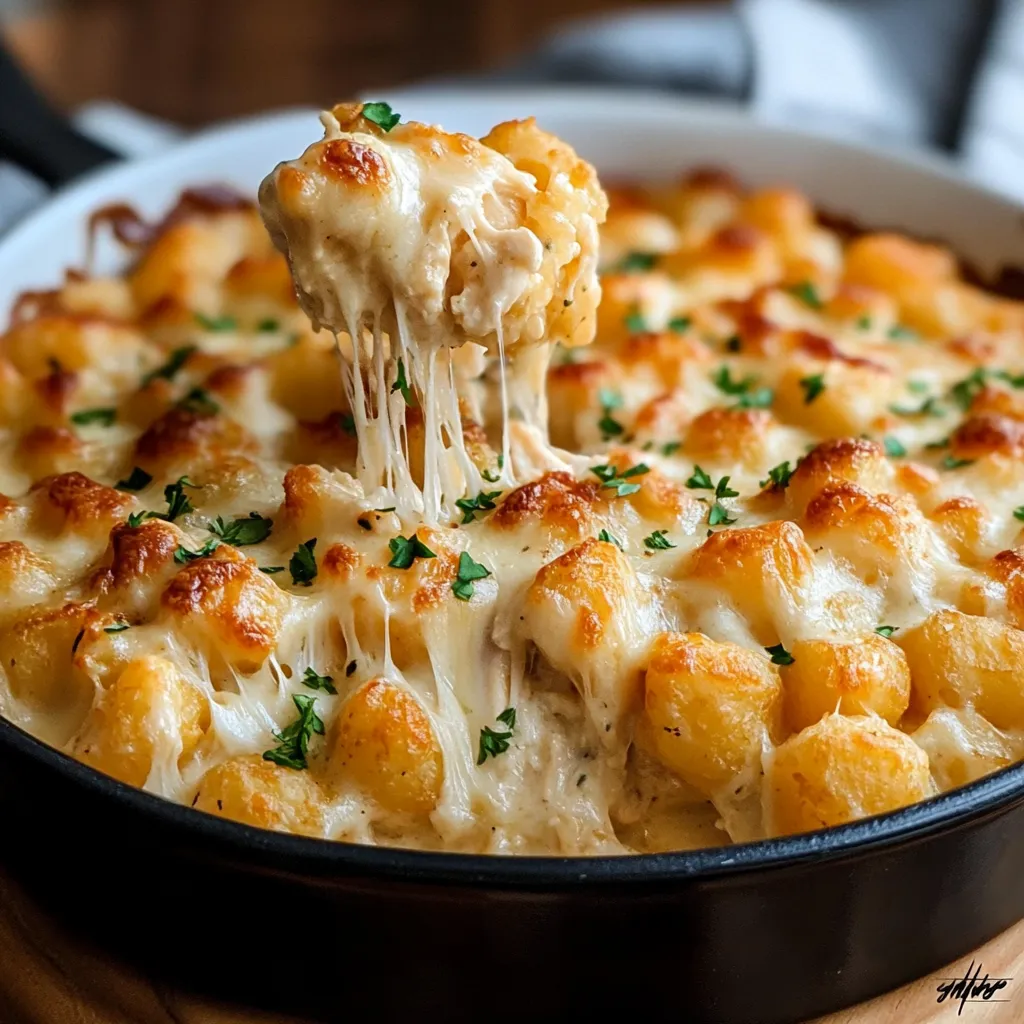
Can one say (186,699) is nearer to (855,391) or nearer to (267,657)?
(267,657)

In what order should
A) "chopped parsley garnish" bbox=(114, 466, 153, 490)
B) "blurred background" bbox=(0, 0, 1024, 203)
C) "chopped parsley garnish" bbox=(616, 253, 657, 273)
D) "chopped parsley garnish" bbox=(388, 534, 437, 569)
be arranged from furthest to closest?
"blurred background" bbox=(0, 0, 1024, 203)
"chopped parsley garnish" bbox=(616, 253, 657, 273)
"chopped parsley garnish" bbox=(114, 466, 153, 490)
"chopped parsley garnish" bbox=(388, 534, 437, 569)

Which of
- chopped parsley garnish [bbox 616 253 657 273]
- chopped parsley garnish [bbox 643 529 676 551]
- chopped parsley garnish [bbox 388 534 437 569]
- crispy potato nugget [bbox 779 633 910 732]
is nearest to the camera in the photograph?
crispy potato nugget [bbox 779 633 910 732]

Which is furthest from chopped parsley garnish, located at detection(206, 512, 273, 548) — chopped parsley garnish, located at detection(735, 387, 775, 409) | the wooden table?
chopped parsley garnish, located at detection(735, 387, 775, 409)

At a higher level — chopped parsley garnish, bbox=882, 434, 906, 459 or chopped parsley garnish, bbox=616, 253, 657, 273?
chopped parsley garnish, bbox=882, 434, 906, 459

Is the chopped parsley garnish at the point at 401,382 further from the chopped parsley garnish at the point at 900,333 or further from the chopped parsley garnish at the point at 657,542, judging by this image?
the chopped parsley garnish at the point at 900,333

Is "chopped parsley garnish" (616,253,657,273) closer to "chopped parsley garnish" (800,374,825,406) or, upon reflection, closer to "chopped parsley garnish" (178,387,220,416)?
"chopped parsley garnish" (800,374,825,406)

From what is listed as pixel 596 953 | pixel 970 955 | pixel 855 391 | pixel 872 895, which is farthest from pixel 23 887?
pixel 855 391

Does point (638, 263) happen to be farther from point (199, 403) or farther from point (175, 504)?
point (175, 504)

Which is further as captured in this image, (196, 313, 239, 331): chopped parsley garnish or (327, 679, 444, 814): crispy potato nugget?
(196, 313, 239, 331): chopped parsley garnish
